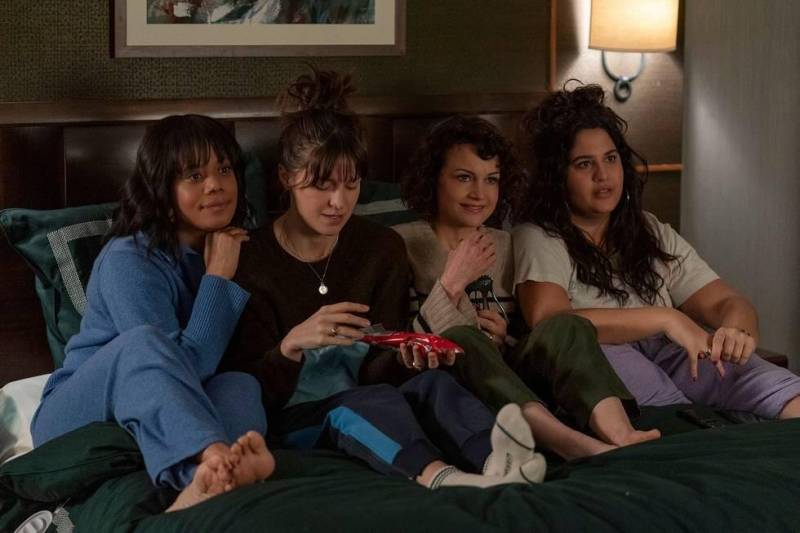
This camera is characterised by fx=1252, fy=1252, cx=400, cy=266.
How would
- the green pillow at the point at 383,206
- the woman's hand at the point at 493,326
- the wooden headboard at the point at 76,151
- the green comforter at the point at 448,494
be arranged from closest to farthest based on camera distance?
the green comforter at the point at 448,494 → the woman's hand at the point at 493,326 → the wooden headboard at the point at 76,151 → the green pillow at the point at 383,206

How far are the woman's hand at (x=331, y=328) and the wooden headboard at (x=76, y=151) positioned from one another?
0.91m

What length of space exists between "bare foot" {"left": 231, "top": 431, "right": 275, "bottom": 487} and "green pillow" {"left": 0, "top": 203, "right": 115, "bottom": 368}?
36.0 inches

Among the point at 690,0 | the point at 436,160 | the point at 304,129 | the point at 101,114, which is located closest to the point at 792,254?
the point at 690,0

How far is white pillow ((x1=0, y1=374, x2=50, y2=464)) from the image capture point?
9.45 feet

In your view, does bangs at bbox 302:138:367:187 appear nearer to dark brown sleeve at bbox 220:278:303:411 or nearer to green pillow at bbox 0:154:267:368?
dark brown sleeve at bbox 220:278:303:411

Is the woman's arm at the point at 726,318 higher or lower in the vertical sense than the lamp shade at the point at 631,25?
lower

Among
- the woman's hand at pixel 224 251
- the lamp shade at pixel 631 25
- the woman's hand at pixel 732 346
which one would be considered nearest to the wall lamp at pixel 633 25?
the lamp shade at pixel 631 25

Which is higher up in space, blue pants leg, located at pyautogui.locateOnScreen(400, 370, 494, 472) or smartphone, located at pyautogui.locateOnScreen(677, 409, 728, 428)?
blue pants leg, located at pyautogui.locateOnScreen(400, 370, 494, 472)

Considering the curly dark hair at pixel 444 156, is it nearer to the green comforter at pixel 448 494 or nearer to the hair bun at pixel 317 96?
the hair bun at pixel 317 96

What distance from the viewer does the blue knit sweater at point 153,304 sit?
267 cm

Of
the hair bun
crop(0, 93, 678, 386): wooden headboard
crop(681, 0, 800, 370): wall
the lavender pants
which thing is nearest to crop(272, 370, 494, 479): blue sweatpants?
the lavender pants

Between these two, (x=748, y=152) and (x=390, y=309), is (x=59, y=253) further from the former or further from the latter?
(x=748, y=152)

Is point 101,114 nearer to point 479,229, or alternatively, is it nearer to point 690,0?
point 479,229

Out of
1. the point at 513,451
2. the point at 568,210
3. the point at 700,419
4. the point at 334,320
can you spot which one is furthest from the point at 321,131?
the point at 700,419
